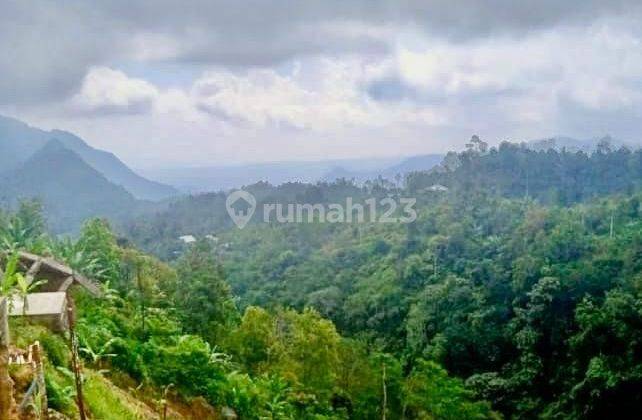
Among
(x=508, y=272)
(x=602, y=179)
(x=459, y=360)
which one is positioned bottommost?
(x=459, y=360)

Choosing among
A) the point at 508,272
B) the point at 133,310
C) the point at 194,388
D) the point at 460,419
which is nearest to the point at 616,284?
the point at 508,272

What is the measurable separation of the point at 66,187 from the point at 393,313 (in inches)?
5425

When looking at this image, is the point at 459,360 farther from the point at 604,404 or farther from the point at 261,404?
the point at 261,404

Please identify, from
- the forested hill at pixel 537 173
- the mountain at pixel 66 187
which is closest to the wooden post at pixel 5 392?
the forested hill at pixel 537 173

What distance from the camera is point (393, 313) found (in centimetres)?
3556

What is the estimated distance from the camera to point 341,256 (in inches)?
2076

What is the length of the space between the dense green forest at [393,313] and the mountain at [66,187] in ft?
271

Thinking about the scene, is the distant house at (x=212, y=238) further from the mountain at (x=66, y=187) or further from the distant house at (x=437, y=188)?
the mountain at (x=66, y=187)

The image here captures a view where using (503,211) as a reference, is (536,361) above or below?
below

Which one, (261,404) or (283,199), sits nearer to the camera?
(261,404)

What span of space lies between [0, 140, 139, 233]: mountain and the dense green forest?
8261 cm

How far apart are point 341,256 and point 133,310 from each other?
3626 cm

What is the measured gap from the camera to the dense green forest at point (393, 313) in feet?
43.5

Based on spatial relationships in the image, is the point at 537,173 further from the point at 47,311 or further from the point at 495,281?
the point at 47,311
